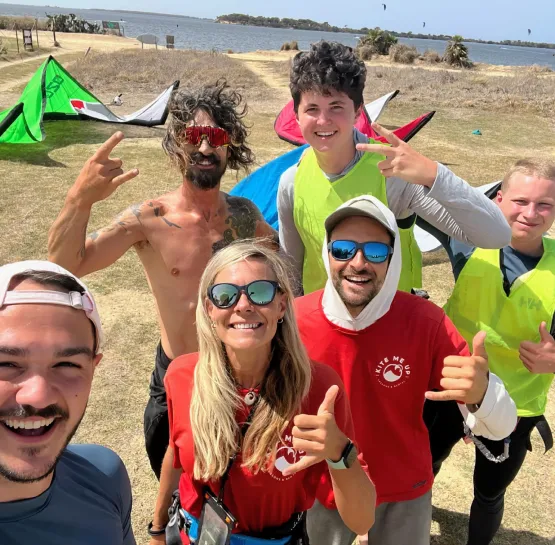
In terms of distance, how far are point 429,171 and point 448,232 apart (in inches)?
14.1


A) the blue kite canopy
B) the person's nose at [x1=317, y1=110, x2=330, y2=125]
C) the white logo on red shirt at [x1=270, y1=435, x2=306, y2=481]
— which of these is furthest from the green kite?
Answer: the white logo on red shirt at [x1=270, y1=435, x2=306, y2=481]

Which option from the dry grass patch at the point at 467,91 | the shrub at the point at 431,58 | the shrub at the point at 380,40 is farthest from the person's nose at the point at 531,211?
the shrub at the point at 380,40

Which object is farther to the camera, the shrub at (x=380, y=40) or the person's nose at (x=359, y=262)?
the shrub at (x=380, y=40)

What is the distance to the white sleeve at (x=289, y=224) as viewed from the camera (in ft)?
9.54

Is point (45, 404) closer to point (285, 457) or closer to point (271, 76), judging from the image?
point (285, 457)

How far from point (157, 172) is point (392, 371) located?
8.65m

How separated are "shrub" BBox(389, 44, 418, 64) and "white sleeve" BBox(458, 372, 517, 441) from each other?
37418mm

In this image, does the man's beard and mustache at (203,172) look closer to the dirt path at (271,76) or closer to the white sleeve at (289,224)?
the white sleeve at (289,224)

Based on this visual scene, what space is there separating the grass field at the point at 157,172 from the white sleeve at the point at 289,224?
1.93m

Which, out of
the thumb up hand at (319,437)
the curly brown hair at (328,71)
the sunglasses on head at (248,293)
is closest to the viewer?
the thumb up hand at (319,437)

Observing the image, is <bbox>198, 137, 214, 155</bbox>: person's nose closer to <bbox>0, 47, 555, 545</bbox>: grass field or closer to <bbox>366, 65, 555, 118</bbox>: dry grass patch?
<bbox>0, 47, 555, 545</bbox>: grass field

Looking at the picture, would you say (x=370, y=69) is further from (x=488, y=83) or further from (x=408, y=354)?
(x=408, y=354)

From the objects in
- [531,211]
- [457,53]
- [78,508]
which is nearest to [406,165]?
[531,211]

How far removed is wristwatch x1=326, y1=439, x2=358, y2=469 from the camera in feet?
5.41
